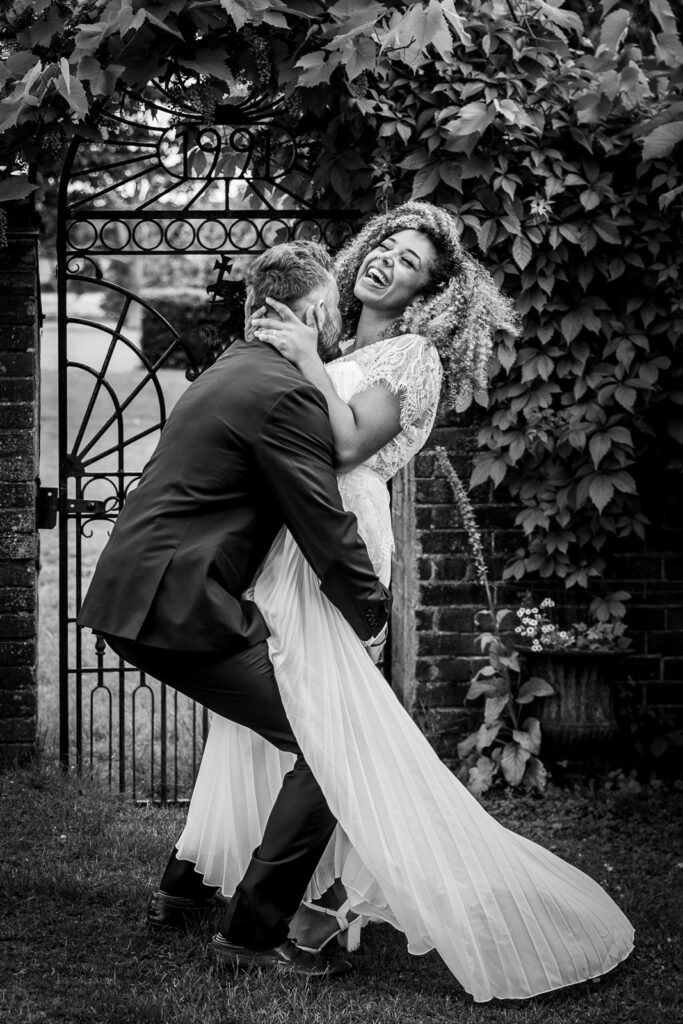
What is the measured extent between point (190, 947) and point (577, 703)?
196cm

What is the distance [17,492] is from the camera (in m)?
4.41

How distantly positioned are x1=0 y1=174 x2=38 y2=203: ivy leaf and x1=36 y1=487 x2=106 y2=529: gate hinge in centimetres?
115

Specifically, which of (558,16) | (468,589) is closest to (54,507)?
(468,589)

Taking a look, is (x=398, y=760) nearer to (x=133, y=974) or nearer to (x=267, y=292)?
(x=133, y=974)

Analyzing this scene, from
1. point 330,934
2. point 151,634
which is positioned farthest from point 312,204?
point 330,934

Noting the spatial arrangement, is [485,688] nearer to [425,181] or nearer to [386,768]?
[386,768]

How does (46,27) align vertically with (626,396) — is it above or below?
above

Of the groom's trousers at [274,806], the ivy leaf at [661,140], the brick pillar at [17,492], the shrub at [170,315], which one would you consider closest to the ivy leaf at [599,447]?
the ivy leaf at [661,140]

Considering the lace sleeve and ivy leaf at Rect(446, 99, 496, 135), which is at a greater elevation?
ivy leaf at Rect(446, 99, 496, 135)

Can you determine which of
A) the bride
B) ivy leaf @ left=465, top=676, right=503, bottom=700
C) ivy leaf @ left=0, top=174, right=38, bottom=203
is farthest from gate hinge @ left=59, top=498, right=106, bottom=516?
ivy leaf @ left=465, top=676, right=503, bottom=700

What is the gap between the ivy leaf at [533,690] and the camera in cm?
446

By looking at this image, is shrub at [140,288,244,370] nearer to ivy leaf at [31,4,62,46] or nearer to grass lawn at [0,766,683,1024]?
ivy leaf at [31,4,62,46]

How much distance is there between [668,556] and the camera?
473 centimetres

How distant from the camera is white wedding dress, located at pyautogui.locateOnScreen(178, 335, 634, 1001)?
9.46ft
